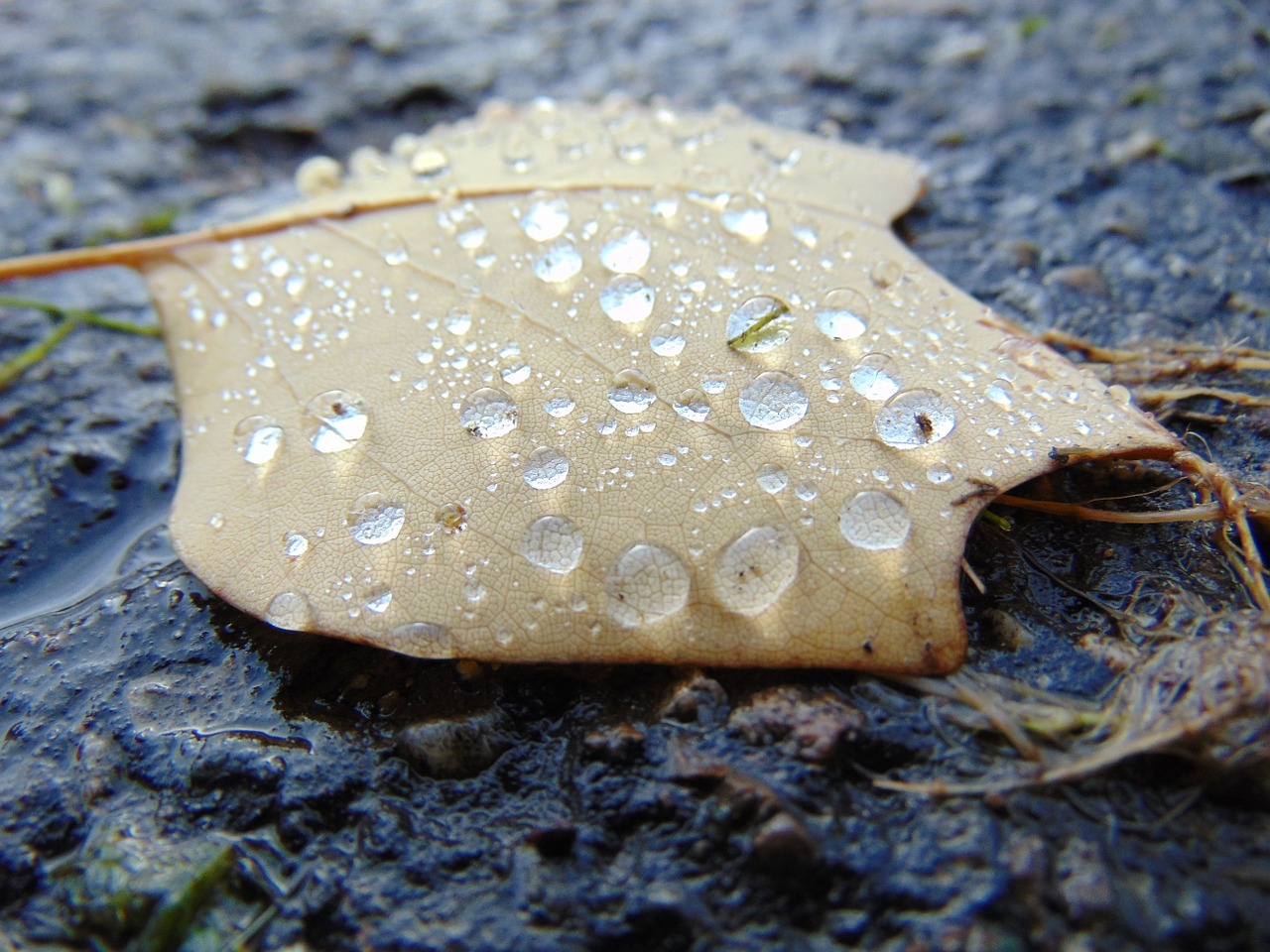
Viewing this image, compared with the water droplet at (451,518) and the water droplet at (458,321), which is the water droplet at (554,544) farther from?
the water droplet at (458,321)

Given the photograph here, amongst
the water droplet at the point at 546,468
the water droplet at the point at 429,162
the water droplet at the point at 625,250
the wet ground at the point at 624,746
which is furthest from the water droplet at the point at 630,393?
the water droplet at the point at 429,162

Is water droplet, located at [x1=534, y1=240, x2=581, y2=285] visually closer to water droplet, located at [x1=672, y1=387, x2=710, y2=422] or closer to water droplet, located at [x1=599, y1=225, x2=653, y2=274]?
water droplet, located at [x1=599, y1=225, x2=653, y2=274]

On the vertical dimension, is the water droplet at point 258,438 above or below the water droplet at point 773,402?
below

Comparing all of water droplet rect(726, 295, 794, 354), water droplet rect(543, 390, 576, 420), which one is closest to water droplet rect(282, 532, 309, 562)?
water droplet rect(543, 390, 576, 420)

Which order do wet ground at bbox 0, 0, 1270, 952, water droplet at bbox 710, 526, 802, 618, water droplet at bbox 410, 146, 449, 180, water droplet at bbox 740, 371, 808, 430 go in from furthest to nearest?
water droplet at bbox 410, 146, 449, 180
water droplet at bbox 740, 371, 808, 430
water droplet at bbox 710, 526, 802, 618
wet ground at bbox 0, 0, 1270, 952

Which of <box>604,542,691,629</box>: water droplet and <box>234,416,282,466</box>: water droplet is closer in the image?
<box>604,542,691,629</box>: water droplet

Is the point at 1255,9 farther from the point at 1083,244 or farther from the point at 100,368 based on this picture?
the point at 100,368

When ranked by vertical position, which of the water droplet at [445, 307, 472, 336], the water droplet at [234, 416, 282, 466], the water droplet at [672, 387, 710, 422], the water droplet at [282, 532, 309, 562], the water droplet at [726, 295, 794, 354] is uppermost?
the water droplet at [726, 295, 794, 354]
